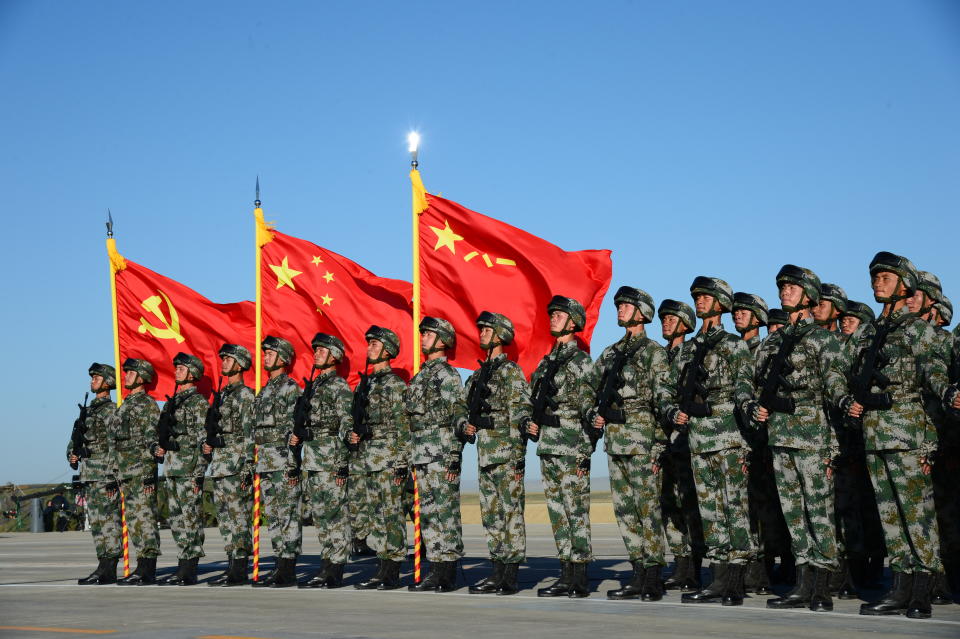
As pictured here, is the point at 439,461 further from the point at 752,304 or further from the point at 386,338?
the point at 752,304

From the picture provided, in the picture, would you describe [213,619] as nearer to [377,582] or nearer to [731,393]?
[377,582]

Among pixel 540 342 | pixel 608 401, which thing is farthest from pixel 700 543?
pixel 540 342

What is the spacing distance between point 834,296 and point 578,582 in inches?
143

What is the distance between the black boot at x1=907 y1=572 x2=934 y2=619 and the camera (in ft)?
28.1

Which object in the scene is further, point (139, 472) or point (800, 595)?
point (139, 472)

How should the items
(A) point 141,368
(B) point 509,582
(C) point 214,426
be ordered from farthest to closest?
1. (A) point 141,368
2. (C) point 214,426
3. (B) point 509,582

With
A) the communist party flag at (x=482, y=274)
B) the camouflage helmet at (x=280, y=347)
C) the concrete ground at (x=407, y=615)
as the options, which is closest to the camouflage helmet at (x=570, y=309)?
the communist party flag at (x=482, y=274)

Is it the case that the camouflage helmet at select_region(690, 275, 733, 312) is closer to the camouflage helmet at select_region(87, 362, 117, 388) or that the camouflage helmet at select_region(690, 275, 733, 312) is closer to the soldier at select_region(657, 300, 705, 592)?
the soldier at select_region(657, 300, 705, 592)

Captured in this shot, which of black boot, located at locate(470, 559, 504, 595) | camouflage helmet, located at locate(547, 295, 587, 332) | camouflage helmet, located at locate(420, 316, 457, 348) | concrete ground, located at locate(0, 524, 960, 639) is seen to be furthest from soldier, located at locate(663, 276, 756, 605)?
camouflage helmet, located at locate(420, 316, 457, 348)

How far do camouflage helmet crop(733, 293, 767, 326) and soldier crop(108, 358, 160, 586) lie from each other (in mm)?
7360

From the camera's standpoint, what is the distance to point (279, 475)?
12.8 meters

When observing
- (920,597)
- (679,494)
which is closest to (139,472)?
(679,494)

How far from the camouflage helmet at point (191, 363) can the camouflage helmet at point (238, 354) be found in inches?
22.5

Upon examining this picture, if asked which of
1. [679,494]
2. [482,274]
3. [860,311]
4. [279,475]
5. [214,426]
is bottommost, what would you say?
[679,494]
